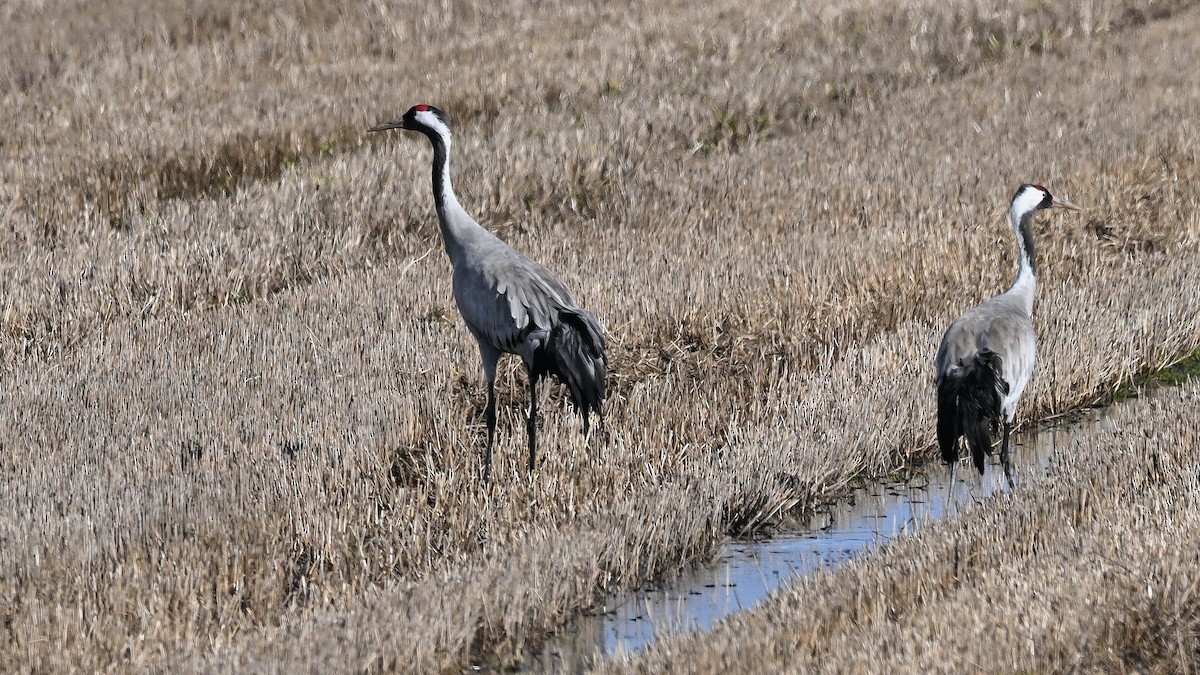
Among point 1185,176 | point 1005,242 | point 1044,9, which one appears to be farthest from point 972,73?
point 1005,242

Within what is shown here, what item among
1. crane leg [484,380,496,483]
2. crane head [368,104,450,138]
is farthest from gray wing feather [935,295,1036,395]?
crane head [368,104,450,138]

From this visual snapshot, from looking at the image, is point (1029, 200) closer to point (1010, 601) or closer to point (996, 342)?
point (996, 342)

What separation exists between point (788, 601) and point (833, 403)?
8.11ft

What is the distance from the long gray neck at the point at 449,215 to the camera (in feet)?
25.9

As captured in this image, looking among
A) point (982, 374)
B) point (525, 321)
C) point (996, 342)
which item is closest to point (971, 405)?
point (982, 374)

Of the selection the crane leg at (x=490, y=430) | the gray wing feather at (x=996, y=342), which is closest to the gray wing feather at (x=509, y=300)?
the crane leg at (x=490, y=430)

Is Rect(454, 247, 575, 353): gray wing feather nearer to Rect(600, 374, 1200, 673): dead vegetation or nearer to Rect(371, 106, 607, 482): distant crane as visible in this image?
Rect(371, 106, 607, 482): distant crane

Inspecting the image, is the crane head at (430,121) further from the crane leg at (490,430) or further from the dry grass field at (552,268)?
the crane leg at (490,430)

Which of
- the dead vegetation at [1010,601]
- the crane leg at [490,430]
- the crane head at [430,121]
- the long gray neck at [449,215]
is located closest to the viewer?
the dead vegetation at [1010,601]

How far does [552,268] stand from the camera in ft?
34.4

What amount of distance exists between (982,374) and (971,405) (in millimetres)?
182

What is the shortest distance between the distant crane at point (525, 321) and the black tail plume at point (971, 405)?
1618mm

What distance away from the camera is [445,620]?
5195mm

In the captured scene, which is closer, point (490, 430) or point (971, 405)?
point (971, 405)
